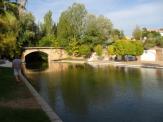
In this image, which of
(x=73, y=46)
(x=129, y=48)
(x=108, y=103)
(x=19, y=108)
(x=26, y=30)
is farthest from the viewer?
(x=73, y=46)

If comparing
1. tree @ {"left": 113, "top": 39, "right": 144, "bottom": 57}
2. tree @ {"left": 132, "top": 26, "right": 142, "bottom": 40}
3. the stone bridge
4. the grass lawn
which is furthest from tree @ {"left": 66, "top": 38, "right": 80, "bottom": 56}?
the grass lawn

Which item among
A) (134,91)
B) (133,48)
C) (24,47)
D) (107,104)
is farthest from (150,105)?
(24,47)

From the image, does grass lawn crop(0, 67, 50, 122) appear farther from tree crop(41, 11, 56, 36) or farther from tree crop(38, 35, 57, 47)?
tree crop(41, 11, 56, 36)

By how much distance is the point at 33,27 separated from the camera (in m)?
77.9

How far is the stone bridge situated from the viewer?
244 ft

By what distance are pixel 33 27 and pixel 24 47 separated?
619 centimetres

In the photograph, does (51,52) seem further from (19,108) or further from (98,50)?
(19,108)

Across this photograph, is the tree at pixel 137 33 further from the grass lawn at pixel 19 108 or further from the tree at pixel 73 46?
the grass lawn at pixel 19 108

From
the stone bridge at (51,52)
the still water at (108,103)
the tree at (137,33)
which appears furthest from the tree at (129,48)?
the still water at (108,103)

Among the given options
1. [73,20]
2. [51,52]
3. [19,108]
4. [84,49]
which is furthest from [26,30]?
[19,108]

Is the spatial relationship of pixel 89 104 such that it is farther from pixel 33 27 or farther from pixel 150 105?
pixel 33 27

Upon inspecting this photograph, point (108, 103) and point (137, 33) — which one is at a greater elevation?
point (137, 33)

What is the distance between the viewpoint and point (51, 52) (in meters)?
77.8

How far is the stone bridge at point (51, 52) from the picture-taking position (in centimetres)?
7436
